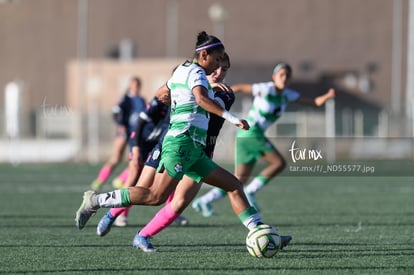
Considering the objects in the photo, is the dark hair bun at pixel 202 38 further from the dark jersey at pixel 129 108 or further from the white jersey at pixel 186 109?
the dark jersey at pixel 129 108

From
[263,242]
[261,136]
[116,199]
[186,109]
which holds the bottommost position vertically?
[261,136]

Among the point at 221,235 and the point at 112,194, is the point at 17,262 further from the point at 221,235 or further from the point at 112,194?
the point at 221,235

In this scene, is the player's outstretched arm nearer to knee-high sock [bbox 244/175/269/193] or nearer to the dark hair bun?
the dark hair bun

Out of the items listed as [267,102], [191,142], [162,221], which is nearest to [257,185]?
[267,102]

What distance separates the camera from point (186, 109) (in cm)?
Answer: 853

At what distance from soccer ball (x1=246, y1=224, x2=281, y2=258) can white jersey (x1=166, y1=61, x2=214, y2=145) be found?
→ 38.8 inches

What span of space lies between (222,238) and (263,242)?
2.04m

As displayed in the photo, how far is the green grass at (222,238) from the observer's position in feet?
26.8

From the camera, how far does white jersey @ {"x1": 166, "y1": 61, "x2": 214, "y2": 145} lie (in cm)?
847

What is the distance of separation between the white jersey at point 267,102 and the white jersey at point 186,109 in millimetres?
5348

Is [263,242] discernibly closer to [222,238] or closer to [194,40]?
[222,238]

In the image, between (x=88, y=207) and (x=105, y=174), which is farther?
(x=105, y=174)

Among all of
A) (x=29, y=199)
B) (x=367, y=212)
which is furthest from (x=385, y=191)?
(x=29, y=199)

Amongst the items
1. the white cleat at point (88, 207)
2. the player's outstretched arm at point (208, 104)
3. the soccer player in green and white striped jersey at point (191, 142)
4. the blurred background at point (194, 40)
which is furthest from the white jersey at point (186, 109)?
the blurred background at point (194, 40)
